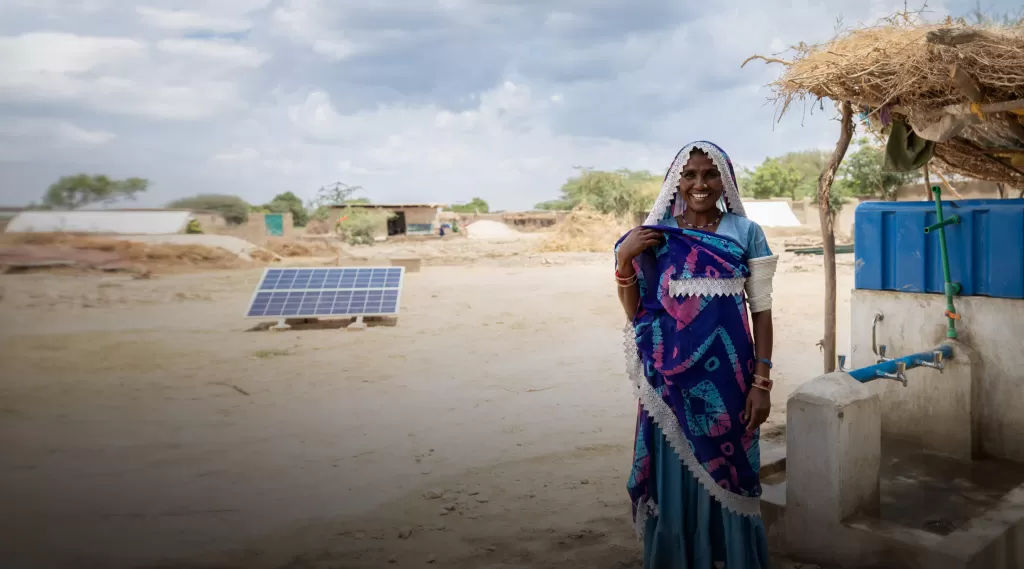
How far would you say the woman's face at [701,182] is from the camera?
2184mm

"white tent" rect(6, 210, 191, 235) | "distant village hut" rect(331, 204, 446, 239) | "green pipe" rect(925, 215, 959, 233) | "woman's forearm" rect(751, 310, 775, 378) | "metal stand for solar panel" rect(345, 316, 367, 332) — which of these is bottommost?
"metal stand for solar panel" rect(345, 316, 367, 332)

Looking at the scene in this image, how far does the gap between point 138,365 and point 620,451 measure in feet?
17.5

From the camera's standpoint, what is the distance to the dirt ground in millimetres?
3000

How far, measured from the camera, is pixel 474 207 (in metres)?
64.1

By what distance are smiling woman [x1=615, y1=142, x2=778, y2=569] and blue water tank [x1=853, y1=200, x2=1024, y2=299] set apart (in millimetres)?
1806

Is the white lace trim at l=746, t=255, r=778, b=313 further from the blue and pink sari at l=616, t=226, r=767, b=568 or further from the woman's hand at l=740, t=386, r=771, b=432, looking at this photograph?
the woman's hand at l=740, t=386, r=771, b=432

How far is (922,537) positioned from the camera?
7.87 feet

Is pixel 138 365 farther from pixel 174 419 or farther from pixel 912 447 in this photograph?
pixel 912 447

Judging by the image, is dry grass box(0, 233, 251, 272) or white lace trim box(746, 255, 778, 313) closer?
white lace trim box(746, 255, 778, 313)

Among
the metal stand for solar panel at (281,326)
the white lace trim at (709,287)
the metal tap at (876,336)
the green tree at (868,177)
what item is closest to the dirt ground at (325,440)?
the metal stand for solar panel at (281,326)

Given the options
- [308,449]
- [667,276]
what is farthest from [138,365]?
[667,276]

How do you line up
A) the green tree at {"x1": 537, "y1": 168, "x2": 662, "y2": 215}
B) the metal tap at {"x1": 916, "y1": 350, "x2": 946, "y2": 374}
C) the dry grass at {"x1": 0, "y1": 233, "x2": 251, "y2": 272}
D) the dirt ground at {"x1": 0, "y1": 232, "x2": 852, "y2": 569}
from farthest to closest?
the green tree at {"x1": 537, "y1": 168, "x2": 662, "y2": 215} < the dry grass at {"x1": 0, "y1": 233, "x2": 251, "y2": 272} < the metal tap at {"x1": 916, "y1": 350, "x2": 946, "y2": 374} < the dirt ground at {"x1": 0, "y1": 232, "x2": 852, "y2": 569}

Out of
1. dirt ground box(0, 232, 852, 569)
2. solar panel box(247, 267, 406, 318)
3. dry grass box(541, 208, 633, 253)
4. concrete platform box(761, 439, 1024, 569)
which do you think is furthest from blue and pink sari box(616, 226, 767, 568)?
dry grass box(541, 208, 633, 253)

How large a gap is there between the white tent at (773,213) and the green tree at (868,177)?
205 cm
